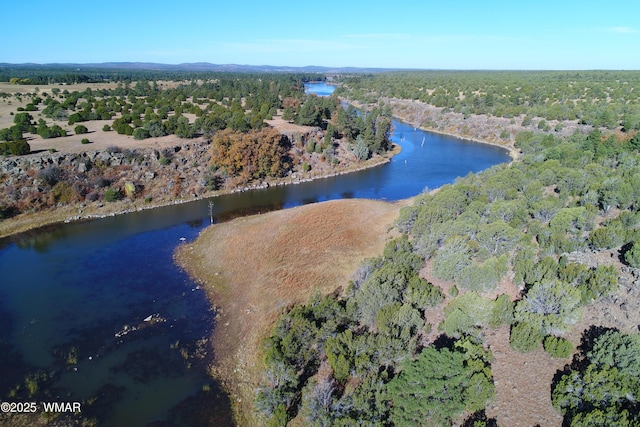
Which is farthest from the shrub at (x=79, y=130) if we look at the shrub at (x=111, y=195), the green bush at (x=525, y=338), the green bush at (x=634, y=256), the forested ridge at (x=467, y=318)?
the green bush at (x=634, y=256)

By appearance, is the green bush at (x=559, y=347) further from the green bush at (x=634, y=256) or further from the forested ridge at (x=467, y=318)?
the green bush at (x=634, y=256)

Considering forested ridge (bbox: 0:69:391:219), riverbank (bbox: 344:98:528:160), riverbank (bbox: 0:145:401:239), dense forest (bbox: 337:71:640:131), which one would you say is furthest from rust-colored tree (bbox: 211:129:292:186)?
dense forest (bbox: 337:71:640:131)

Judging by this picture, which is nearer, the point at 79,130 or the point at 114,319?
the point at 114,319

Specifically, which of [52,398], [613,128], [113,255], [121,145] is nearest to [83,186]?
[121,145]

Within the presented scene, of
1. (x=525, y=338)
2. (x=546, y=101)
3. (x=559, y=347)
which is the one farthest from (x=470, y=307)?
(x=546, y=101)

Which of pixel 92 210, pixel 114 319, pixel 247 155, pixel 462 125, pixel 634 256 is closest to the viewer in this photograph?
pixel 634 256

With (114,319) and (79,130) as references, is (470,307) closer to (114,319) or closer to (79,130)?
(114,319)

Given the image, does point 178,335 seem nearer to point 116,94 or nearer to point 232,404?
point 232,404

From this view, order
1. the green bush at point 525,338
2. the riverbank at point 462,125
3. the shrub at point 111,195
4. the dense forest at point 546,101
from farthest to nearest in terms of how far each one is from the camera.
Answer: the riverbank at point 462,125 < the dense forest at point 546,101 < the shrub at point 111,195 < the green bush at point 525,338
